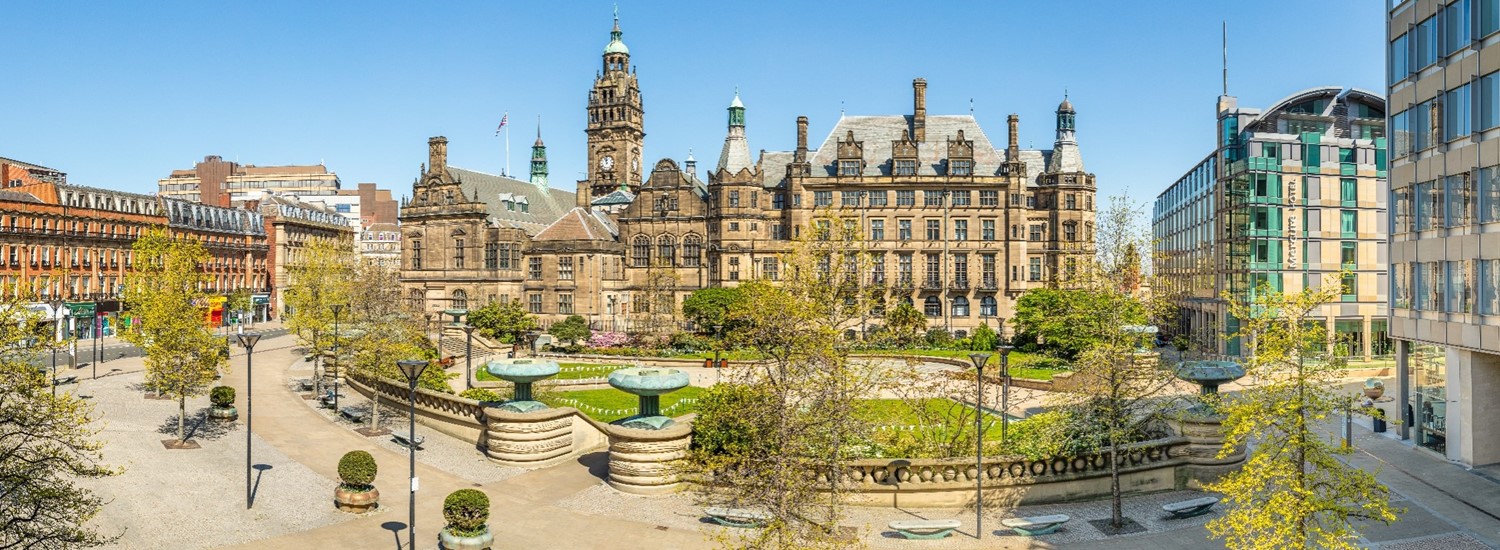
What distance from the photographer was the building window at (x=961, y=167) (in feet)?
241

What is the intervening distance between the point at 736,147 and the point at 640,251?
11675mm

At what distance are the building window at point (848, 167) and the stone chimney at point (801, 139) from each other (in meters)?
2.97

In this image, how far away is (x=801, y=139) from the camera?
247ft

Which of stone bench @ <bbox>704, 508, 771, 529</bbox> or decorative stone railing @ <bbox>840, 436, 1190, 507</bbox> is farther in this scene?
decorative stone railing @ <bbox>840, 436, 1190, 507</bbox>

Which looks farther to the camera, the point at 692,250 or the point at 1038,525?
the point at 692,250

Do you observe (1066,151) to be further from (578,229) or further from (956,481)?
(956,481)

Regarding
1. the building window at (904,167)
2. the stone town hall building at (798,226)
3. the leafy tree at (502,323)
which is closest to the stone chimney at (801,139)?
the stone town hall building at (798,226)

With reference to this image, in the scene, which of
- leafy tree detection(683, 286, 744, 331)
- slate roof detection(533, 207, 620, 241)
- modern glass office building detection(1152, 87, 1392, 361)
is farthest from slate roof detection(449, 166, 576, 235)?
modern glass office building detection(1152, 87, 1392, 361)

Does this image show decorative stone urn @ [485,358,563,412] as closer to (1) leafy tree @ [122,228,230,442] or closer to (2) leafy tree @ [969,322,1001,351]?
(1) leafy tree @ [122,228,230,442]

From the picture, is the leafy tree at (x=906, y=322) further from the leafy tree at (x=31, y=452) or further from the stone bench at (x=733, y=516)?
the leafy tree at (x=31, y=452)

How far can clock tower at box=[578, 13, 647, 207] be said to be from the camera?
97938 millimetres

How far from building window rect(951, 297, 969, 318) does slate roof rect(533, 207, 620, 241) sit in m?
→ 29.0

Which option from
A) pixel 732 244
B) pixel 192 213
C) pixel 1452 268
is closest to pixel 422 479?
pixel 1452 268

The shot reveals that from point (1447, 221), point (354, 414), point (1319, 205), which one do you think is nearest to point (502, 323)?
point (354, 414)
